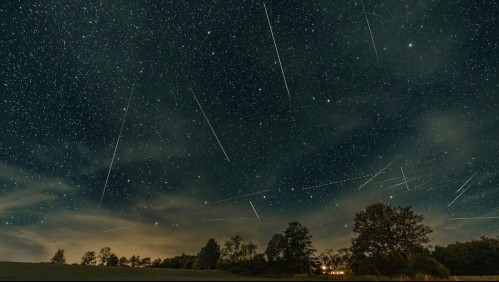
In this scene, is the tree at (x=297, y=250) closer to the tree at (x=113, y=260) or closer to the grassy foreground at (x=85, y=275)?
the grassy foreground at (x=85, y=275)

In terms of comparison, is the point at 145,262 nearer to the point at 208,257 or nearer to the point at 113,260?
the point at 113,260

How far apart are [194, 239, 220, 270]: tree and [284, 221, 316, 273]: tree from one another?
4223cm

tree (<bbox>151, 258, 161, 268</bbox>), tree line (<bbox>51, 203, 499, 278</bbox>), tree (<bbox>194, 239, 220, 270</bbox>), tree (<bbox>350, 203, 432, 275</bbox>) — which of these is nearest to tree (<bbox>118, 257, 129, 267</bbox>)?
tree (<bbox>151, 258, 161, 268</bbox>)

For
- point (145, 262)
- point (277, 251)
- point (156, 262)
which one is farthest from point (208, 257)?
point (145, 262)

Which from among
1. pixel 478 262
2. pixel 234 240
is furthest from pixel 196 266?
pixel 478 262

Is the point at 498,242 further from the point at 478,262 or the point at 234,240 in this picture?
the point at 234,240

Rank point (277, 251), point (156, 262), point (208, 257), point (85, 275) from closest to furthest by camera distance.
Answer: point (85, 275)
point (277, 251)
point (208, 257)
point (156, 262)

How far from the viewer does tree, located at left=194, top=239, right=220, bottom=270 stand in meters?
108

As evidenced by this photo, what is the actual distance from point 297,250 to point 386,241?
23.6 m

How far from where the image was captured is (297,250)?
7694 centimetres

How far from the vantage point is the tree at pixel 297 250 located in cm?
7438

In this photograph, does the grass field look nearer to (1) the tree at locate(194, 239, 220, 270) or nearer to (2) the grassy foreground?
(2) the grassy foreground

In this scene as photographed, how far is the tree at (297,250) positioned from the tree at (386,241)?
1564 cm

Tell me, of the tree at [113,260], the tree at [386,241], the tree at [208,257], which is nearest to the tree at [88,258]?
the tree at [113,260]
